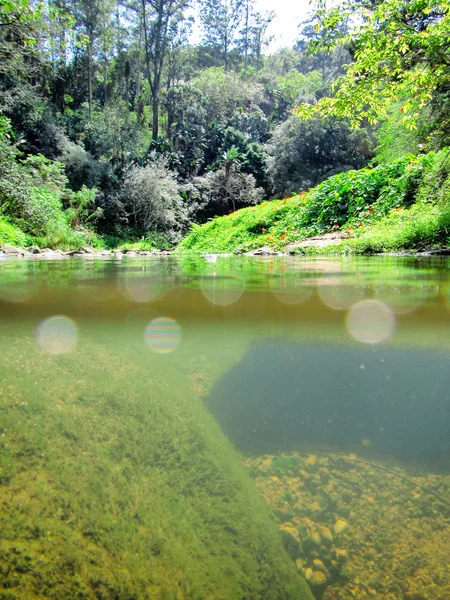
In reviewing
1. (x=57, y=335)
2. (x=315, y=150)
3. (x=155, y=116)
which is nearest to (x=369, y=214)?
(x=57, y=335)

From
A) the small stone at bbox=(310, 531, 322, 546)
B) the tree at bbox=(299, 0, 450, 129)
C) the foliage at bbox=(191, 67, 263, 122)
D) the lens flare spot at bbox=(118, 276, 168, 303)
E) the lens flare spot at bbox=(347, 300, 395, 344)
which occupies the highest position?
the foliage at bbox=(191, 67, 263, 122)

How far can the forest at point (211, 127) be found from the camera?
607 cm

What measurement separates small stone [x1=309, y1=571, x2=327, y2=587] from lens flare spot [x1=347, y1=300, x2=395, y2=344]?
0.69 meters

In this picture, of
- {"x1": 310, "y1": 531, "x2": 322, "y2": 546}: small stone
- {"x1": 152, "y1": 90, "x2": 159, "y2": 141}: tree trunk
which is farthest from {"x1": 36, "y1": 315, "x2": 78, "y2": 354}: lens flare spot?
{"x1": 152, "y1": 90, "x2": 159, "y2": 141}: tree trunk

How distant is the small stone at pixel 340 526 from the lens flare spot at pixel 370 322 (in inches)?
24.6

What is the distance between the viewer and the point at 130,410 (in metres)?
0.69

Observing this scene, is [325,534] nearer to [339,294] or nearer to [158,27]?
[339,294]

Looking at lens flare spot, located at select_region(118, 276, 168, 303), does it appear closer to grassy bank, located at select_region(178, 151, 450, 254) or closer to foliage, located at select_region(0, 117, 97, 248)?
grassy bank, located at select_region(178, 151, 450, 254)

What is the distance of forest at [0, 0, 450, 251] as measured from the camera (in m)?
6.07

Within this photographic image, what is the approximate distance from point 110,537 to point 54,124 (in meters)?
25.4

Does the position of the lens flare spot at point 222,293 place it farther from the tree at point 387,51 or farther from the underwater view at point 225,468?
the tree at point 387,51

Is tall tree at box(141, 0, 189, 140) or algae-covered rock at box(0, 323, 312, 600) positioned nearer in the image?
algae-covered rock at box(0, 323, 312, 600)

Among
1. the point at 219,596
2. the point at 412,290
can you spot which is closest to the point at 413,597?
the point at 219,596

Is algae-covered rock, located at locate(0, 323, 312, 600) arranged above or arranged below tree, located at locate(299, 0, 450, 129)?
below
